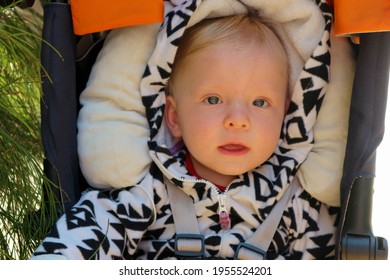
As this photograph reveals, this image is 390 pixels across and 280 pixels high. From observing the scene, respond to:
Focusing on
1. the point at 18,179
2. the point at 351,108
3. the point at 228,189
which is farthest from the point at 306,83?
the point at 18,179

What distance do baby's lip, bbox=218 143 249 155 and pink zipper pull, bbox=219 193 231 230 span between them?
0.39 ft

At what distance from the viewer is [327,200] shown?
213 cm

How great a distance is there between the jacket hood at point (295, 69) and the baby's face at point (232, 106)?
6 centimetres

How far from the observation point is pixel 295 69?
2.20 m

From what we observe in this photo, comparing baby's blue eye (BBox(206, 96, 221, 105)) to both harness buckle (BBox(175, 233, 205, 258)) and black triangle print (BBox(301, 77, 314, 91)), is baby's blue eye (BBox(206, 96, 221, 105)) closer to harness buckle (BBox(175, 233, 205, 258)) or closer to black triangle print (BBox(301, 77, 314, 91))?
black triangle print (BBox(301, 77, 314, 91))

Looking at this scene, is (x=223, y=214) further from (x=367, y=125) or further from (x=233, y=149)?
(x=367, y=125)

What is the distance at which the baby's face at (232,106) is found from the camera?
2074 mm

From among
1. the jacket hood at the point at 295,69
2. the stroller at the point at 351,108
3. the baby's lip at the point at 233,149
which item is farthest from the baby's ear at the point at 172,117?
the stroller at the point at 351,108

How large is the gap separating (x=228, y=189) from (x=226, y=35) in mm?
413

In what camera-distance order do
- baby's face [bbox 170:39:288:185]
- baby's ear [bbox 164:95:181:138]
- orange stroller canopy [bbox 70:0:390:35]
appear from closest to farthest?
orange stroller canopy [bbox 70:0:390:35]
baby's face [bbox 170:39:288:185]
baby's ear [bbox 164:95:181:138]

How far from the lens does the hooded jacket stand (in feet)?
6.81

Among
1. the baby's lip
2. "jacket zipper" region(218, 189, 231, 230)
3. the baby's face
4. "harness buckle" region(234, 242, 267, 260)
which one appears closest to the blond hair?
the baby's face

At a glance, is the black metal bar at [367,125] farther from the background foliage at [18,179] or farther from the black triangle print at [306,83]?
the background foliage at [18,179]

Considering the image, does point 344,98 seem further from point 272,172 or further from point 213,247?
point 213,247
